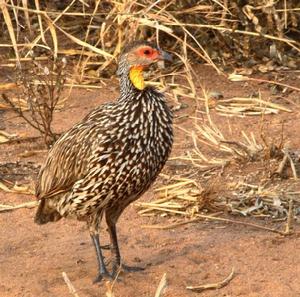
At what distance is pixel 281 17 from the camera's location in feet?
32.4

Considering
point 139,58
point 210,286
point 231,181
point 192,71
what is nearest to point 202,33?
point 192,71

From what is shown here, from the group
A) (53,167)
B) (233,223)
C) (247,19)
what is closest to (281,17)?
(247,19)

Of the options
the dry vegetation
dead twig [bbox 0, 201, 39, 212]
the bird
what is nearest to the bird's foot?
the bird

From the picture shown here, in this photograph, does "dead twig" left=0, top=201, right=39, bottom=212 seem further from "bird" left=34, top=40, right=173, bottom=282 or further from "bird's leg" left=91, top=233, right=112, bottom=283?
"bird's leg" left=91, top=233, right=112, bottom=283

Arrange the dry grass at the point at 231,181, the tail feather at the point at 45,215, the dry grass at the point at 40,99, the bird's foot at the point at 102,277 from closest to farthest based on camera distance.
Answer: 1. the bird's foot at the point at 102,277
2. the tail feather at the point at 45,215
3. the dry grass at the point at 231,181
4. the dry grass at the point at 40,99

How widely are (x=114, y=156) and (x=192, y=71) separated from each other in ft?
8.03

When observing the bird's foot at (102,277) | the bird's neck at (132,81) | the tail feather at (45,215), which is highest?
the bird's neck at (132,81)

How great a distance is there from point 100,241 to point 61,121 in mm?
2362

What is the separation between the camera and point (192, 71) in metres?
8.18

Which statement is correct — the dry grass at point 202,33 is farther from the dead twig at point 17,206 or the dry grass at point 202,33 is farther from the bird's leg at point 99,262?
the bird's leg at point 99,262

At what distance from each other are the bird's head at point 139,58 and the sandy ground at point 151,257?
1.06 meters

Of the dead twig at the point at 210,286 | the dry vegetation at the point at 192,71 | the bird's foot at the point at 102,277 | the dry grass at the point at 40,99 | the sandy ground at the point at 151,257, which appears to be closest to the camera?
the dead twig at the point at 210,286

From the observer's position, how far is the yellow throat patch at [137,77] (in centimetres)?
614

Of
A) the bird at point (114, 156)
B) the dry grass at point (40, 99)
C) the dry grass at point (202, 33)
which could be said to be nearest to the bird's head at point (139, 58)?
the bird at point (114, 156)
